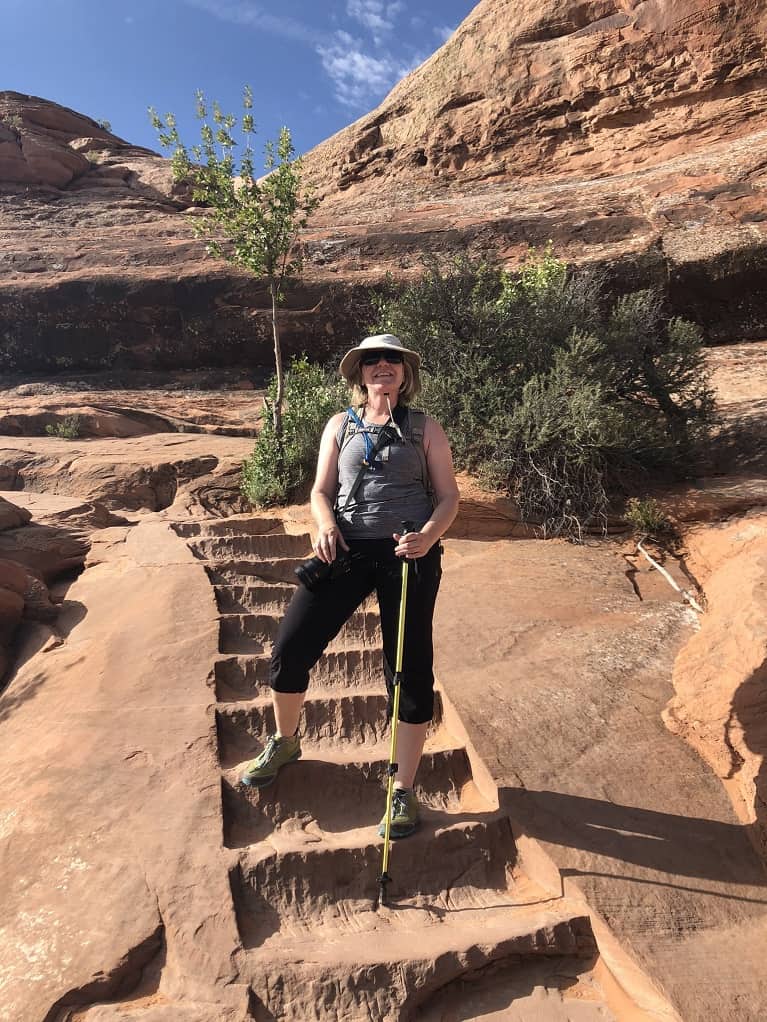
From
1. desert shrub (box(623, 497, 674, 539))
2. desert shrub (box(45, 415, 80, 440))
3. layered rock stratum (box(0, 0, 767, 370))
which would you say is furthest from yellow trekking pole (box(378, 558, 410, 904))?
layered rock stratum (box(0, 0, 767, 370))

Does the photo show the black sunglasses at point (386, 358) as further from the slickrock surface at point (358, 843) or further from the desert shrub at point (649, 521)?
the desert shrub at point (649, 521)

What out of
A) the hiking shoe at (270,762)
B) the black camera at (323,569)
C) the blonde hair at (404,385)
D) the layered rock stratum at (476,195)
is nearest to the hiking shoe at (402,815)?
the hiking shoe at (270,762)

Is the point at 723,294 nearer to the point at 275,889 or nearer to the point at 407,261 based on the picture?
the point at 407,261

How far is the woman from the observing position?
2543 millimetres

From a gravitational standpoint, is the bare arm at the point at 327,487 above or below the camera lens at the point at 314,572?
above

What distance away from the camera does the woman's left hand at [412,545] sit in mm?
2393

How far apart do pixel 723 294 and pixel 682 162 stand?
5939mm

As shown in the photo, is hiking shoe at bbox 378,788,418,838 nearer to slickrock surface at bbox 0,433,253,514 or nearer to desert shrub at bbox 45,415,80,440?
slickrock surface at bbox 0,433,253,514

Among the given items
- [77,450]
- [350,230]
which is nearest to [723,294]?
[350,230]

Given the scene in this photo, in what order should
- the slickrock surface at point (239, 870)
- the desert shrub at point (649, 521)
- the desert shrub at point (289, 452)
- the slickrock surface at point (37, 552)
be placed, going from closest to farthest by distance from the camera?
1. the slickrock surface at point (239, 870)
2. the slickrock surface at point (37, 552)
3. the desert shrub at point (649, 521)
4. the desert shrub at point (289, 452)

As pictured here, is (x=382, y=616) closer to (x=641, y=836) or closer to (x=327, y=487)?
(x=327, y=487)

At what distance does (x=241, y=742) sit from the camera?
10.5 ft

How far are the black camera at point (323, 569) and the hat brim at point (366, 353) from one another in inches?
33.2

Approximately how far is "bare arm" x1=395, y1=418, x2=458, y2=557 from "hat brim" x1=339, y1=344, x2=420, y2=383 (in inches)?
Result: 12.0
